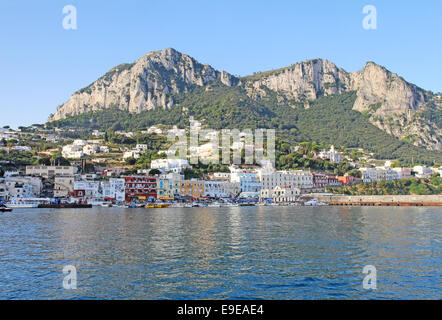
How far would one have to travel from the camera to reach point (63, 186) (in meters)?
88.8

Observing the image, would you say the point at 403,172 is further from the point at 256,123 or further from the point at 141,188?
the point at 141,188

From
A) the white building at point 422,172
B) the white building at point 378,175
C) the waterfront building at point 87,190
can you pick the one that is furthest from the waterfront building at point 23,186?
the white building at point 422,172

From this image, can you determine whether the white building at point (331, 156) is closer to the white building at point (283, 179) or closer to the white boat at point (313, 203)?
the white building at point (283, 179)

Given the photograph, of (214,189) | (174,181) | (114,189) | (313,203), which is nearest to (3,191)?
(114,189)

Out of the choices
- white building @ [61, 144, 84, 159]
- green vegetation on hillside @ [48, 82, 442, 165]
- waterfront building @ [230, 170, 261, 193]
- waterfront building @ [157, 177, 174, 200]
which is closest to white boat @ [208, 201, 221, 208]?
waterfront building @ [157, 177, 174, 200]

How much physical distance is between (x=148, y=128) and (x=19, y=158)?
242 ft

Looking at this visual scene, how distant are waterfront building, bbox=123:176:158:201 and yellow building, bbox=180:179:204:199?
736 cm

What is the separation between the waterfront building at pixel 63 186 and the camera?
88.2m

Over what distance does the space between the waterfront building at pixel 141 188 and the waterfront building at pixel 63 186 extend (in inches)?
454

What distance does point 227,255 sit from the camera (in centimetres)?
2131

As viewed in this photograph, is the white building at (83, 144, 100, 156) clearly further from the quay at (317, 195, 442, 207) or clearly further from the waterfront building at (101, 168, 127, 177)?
the quay at (317, 195, 442, 207)
